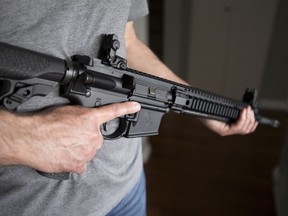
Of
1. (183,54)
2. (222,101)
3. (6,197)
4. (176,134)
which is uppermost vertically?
(183,54)

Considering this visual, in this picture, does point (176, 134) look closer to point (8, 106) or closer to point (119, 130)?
point (119, 130)

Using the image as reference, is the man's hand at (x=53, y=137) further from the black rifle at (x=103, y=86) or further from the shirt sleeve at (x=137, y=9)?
the shirt sleeve at (x=137, y=9)

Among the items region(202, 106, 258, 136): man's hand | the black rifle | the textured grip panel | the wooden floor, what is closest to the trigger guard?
the black rifle

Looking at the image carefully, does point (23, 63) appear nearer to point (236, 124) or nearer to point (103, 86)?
point (103, 86)

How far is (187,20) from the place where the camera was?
2770 mm

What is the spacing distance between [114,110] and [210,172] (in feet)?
4.89

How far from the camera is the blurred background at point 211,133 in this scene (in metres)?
1.68

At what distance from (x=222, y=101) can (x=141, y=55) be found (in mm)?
310

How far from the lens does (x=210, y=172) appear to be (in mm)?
1886

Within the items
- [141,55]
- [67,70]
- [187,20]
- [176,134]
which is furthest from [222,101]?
[187,20]

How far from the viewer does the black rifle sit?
1.34 ft

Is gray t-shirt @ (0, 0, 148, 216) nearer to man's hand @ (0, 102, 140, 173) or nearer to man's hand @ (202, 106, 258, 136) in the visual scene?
man's hand @ (0, 102, 140, 173)

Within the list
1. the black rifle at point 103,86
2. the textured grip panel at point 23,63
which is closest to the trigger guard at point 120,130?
the black rifle at point 103,86

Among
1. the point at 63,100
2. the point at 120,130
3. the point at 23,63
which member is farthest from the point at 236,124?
the point at 23,63
